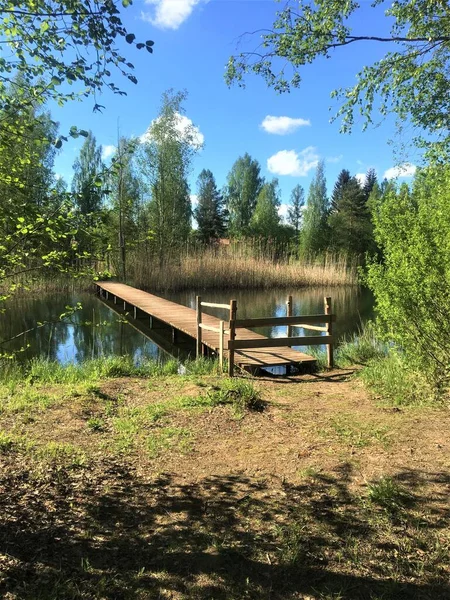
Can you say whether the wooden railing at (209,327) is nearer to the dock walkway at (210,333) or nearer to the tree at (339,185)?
the dock walkway at (210,333)

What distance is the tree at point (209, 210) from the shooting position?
170 ft

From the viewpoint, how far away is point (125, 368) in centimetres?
748

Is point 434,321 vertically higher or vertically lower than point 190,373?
higher

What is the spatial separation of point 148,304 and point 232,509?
13427mm

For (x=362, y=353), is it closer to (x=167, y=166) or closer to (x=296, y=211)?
(x=167, y=166)

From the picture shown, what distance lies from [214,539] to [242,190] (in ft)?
183

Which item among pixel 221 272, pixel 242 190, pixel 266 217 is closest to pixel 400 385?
pixel 221 272

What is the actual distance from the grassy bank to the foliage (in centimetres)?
73

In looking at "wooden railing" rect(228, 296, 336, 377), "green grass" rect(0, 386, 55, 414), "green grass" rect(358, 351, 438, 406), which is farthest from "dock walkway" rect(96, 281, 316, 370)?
"green grass" rect(0, 386, 55, 414)

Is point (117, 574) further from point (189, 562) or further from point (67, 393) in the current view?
point (67, 393)

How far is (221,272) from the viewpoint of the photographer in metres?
24.5

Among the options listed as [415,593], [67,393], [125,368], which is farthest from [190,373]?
[415,593]

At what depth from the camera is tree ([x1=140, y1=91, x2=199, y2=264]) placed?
28000mm

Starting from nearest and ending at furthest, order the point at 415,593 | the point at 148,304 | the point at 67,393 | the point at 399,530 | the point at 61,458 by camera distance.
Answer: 1. the point at 415,593
2. the point at 399,530
3. the point at 61,458
4. the point at 67,393
5. the point at 148,304
